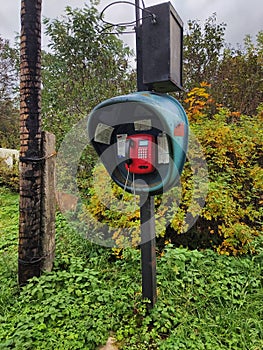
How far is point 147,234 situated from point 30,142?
1063 millimetres

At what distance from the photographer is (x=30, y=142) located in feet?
6.89

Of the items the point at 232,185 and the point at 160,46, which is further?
the point at 232,185

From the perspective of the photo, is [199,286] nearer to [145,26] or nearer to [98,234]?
[98,234]

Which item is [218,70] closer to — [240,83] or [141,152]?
[240,83]

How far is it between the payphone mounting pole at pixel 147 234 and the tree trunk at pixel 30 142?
78cm

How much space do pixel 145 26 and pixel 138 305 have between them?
1.67m

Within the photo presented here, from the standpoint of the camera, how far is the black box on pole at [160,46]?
1.58m

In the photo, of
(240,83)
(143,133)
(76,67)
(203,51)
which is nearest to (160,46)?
(143,133)

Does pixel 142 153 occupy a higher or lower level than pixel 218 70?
lower

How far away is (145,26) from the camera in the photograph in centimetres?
163

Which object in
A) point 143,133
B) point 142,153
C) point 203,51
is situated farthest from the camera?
point 203,51

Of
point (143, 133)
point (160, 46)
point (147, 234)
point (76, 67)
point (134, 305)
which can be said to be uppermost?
point (76, 67)

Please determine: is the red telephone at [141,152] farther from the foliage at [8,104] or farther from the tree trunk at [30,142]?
the foliage at [8,104]

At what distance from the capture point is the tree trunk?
2.03 metres
